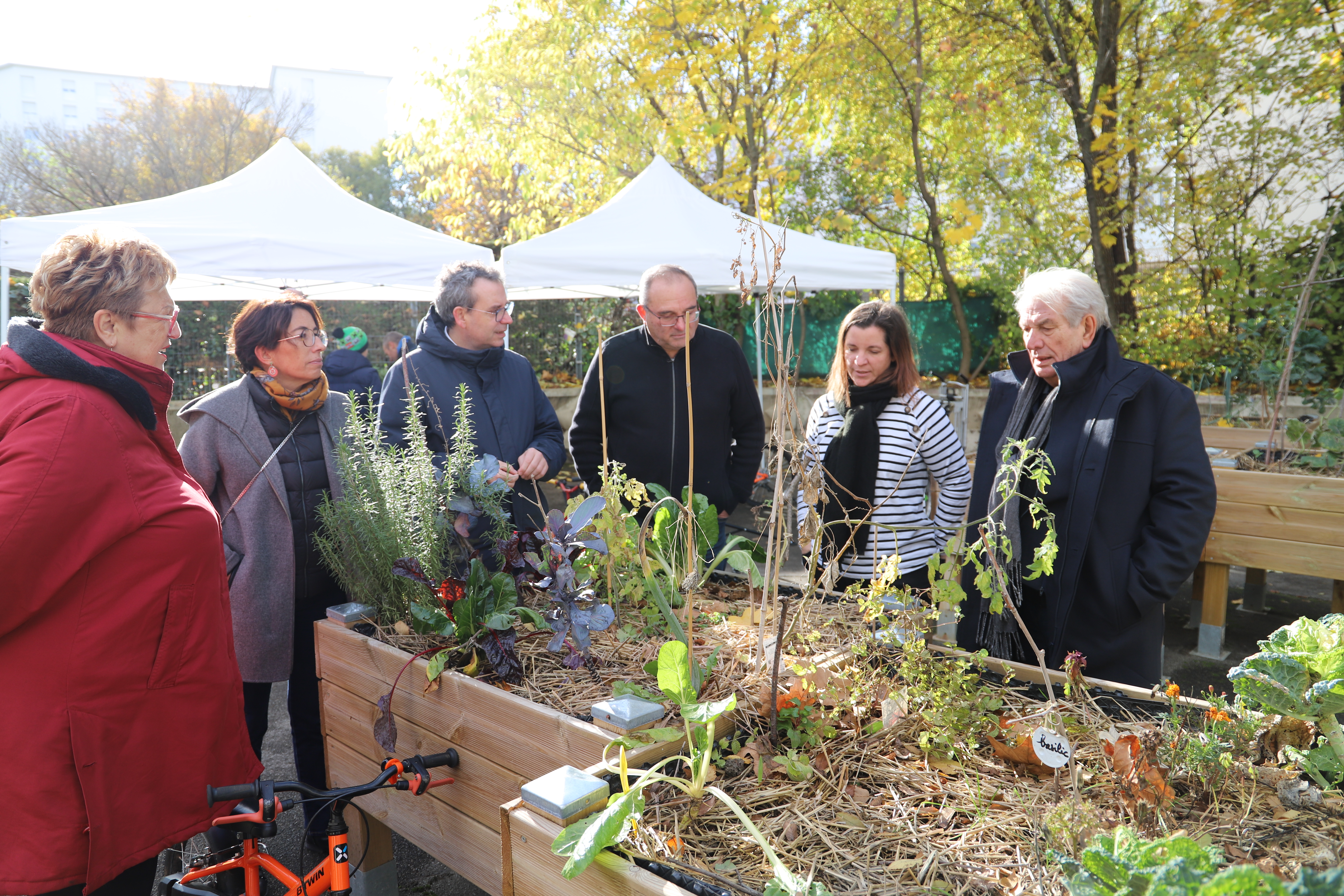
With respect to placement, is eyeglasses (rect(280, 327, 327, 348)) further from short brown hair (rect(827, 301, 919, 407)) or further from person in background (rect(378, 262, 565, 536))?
short brown hair (rect(827, 301, 919, 407))

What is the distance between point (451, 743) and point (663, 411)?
1.62 meters

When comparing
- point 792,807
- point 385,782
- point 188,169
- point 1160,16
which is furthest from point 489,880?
point 188,169

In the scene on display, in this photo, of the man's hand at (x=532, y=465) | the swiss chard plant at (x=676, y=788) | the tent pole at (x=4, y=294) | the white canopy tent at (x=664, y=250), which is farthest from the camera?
the white canopy tent at (x=664, y=250)

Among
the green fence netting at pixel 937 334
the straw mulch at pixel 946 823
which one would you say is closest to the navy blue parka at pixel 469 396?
the straw mulch at pixel 946 823

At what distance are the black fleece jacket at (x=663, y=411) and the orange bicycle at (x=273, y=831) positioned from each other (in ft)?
5.02

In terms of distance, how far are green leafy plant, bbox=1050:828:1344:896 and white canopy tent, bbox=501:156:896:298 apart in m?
4.20

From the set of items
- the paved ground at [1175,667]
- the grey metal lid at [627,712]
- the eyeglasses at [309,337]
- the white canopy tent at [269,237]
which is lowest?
the paved ground at [1175,667]

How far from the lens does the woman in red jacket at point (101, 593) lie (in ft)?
4.75

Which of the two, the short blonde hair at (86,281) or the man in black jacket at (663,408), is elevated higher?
the short blonde hair at (86,281)

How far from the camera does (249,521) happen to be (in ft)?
7.63

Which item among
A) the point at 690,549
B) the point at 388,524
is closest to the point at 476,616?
the point at 388,524

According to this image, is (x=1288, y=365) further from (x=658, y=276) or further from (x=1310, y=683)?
(x=1310, y=683)

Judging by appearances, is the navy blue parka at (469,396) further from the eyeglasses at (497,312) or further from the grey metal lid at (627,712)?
the grey metal lid at (627,712)

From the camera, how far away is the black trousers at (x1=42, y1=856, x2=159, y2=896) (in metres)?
1.55
